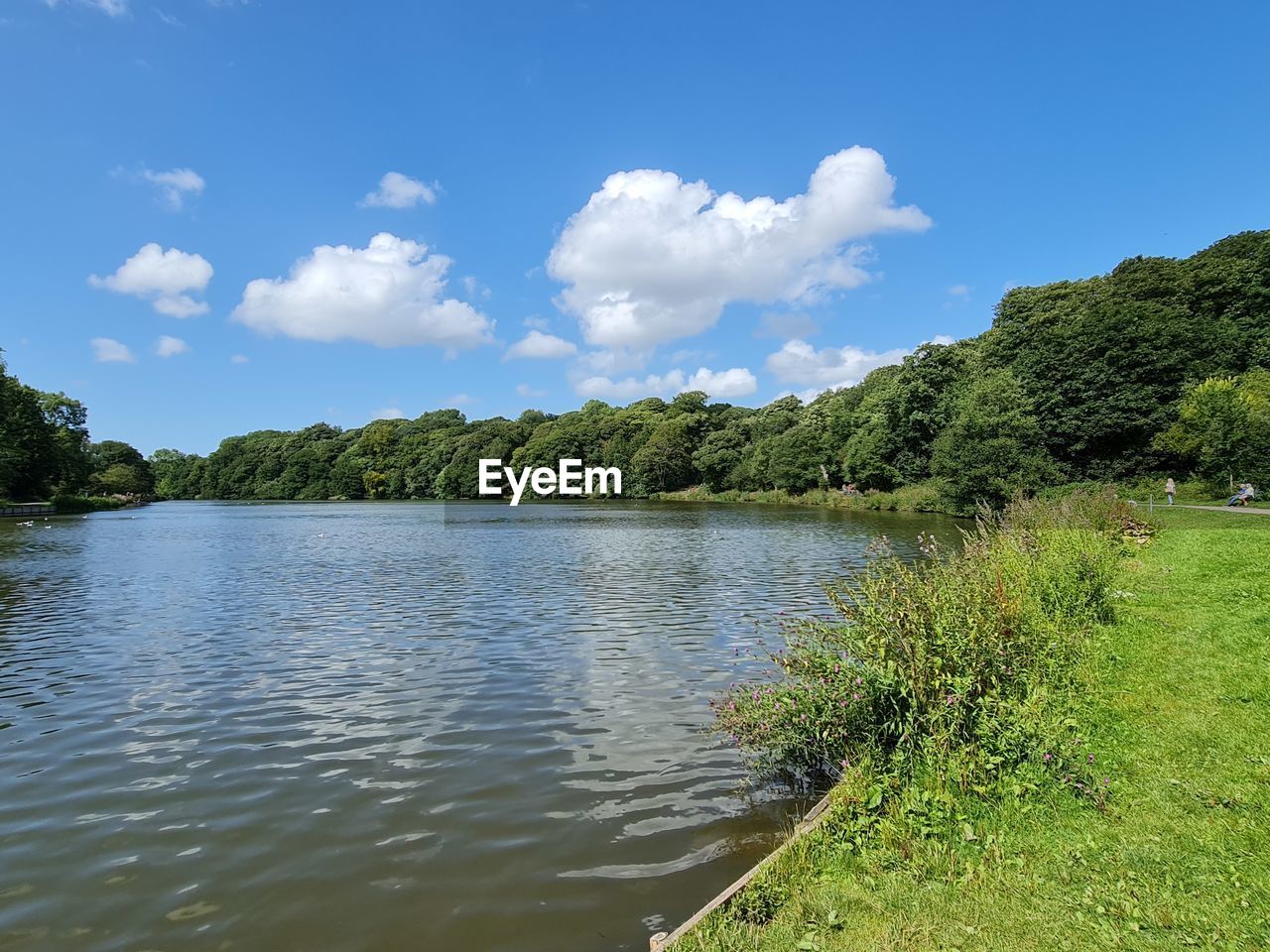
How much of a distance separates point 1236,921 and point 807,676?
11.3 ft

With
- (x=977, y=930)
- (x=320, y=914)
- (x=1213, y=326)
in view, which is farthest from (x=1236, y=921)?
(x=1213, y=326)

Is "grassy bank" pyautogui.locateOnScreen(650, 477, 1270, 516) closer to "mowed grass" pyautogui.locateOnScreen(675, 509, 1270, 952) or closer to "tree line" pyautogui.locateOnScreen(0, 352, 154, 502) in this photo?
"mowed grass" pyautogui.locateOnScreen(675, 509, 1270, 952)

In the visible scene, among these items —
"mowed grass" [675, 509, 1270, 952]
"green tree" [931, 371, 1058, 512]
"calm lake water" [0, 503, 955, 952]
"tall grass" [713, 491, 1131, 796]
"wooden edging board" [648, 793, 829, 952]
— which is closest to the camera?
"mowed grass" [675, 509, 1270, 952]

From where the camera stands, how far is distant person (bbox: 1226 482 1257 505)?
36406 millimetres

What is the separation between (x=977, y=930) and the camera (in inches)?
169

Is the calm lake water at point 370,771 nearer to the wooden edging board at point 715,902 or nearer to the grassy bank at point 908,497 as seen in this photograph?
the wooden edging board at point 715,902

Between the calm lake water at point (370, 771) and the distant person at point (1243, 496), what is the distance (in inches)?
1220

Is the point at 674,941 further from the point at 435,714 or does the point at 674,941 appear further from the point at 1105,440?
the point at 1105,440

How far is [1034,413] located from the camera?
192 feet

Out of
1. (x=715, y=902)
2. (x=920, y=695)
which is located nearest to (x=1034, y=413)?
(x=920, y=695)

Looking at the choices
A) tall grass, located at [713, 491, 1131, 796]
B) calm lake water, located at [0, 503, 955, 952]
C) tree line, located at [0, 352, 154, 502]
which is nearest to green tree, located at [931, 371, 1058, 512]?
calm lake water, located at [0, 503, 955, 952]

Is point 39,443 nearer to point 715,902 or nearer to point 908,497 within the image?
point 908,497

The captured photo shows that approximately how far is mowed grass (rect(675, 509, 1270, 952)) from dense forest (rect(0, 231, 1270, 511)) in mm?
43776

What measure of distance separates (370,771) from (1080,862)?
23.0 feet
